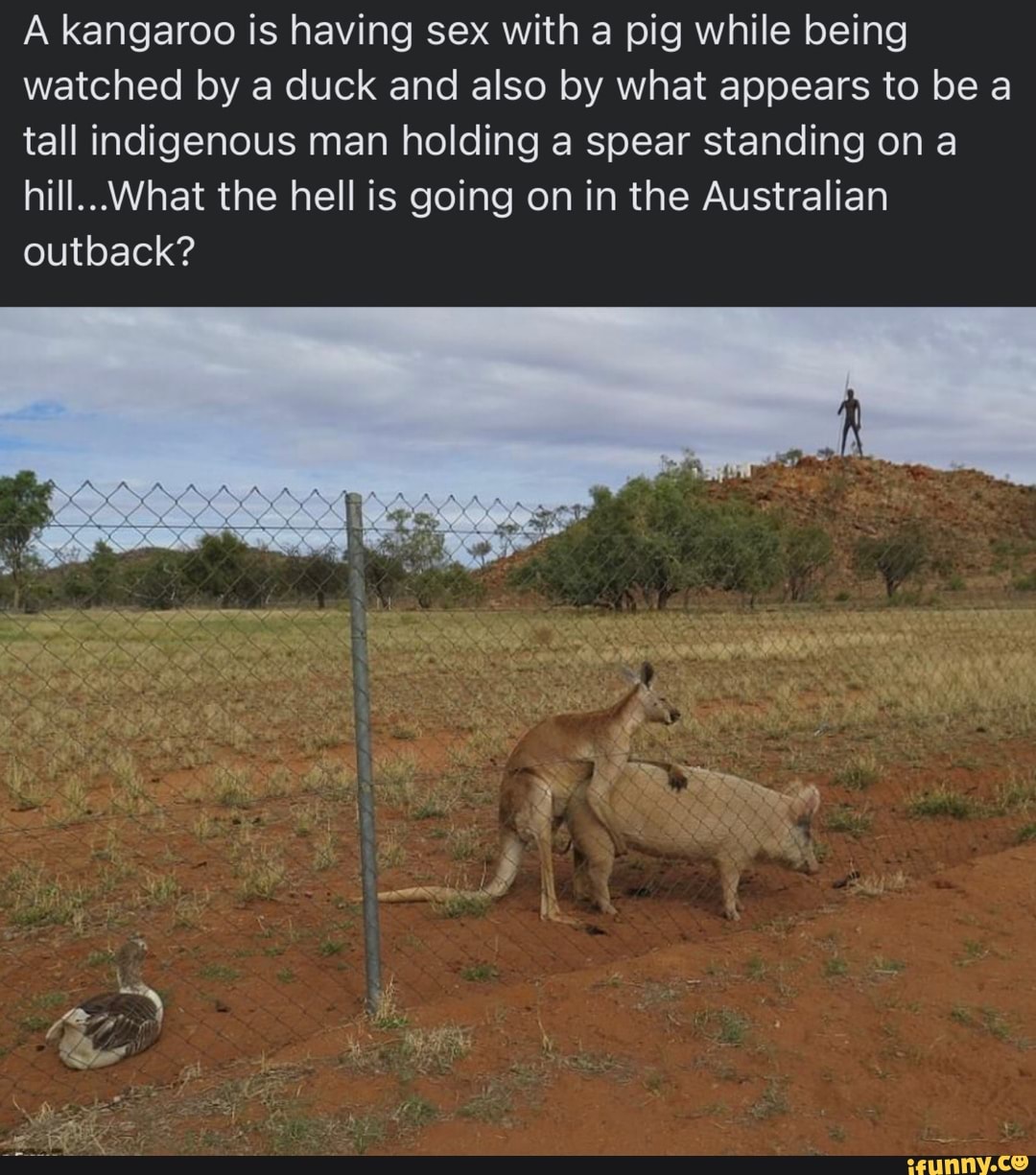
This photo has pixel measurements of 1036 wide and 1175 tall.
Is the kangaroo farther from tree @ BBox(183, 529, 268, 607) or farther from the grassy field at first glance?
tree @ BBox(183, 529, 268, 607)

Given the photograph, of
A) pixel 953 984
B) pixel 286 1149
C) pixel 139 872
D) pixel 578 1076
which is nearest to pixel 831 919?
pixel 953 984

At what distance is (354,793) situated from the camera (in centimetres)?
967

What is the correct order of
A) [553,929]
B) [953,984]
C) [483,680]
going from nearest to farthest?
[953,984] < [553,929] < [483,680]

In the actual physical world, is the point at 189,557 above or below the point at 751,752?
above

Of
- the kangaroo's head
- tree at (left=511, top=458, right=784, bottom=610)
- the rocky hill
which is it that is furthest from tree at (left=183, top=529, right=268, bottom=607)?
the rocky hill

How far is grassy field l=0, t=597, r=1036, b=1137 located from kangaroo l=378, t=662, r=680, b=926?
A: 17cm

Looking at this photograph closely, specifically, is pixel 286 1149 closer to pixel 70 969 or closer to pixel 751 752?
pixel 70 969

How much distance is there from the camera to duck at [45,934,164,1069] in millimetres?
4496

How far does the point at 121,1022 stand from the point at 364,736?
174cm

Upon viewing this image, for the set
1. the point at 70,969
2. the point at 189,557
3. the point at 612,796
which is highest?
the point at 189,557

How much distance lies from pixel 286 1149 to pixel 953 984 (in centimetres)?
342

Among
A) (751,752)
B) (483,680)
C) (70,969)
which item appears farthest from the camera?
(483,680)

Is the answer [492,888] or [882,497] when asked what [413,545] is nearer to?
[492,888]

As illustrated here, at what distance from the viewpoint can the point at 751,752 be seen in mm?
11086
